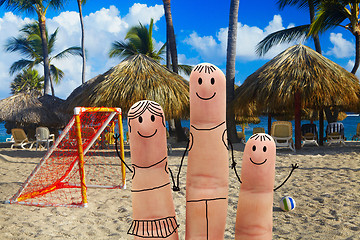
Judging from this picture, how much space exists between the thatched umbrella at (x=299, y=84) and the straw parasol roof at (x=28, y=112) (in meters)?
9.93

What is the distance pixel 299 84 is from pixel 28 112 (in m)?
12.6

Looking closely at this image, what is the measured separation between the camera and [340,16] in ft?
47.9

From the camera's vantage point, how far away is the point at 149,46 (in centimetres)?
2358

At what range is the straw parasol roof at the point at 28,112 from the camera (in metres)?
15.0

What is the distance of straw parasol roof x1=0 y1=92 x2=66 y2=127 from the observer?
15016 mm

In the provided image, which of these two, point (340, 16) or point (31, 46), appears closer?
point (340, 16)

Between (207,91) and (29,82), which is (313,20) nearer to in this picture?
(207,91)

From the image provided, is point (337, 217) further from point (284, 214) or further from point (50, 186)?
point (50, 186)

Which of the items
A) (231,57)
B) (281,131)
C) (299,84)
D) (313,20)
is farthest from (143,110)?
(313,20)

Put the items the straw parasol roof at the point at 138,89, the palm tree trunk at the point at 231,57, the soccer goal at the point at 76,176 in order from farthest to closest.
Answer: the palm tree trunk at the point at 231,57, the straw parasol roof at the point at 138,89, the soccer goal at the point at 76,176

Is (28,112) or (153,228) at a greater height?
(28,112)

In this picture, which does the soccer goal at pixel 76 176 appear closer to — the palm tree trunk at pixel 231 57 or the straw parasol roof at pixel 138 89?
the straw parasol roof at pixel 138 89

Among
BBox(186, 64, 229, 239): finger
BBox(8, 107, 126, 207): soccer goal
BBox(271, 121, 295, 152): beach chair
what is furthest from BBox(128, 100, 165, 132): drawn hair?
BBox(271, 121, 295, 152): beach chair

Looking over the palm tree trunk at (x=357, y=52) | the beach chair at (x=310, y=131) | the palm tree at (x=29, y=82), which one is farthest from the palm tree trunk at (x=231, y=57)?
the palm tree at (x=29, y=82)
